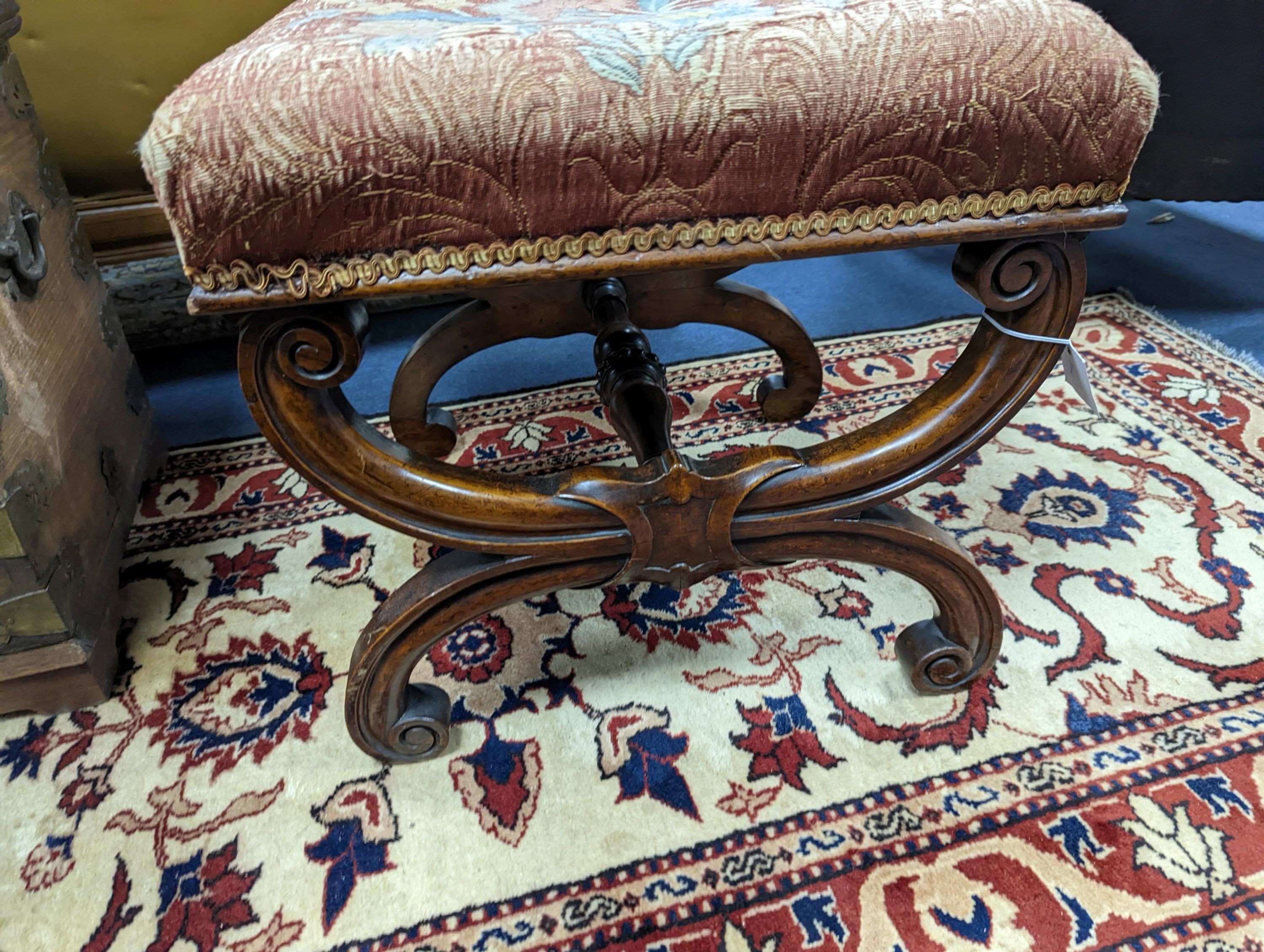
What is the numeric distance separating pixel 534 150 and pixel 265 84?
0.13 meters

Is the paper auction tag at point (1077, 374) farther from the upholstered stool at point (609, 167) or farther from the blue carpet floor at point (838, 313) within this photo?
the blue carpet floor at point (838, 313)

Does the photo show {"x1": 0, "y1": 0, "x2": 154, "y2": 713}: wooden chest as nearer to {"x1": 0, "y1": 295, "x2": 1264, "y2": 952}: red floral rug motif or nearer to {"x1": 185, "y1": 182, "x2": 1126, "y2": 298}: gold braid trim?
{"x1": 0, "y1": 295, "x2": 1264, "y2": 952}: red floral rug motif

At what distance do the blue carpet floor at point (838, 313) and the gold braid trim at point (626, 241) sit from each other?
682 millimetres

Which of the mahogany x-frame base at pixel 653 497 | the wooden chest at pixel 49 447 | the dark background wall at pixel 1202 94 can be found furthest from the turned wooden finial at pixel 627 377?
the dark background wall at pixel 1202 94

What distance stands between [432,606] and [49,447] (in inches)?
16.0

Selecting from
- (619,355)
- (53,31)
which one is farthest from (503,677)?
(53,31)

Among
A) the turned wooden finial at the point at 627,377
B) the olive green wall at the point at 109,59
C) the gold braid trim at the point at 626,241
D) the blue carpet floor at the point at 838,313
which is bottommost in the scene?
the blue carpet floor at the point at 838,313

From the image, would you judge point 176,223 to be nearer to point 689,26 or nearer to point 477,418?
point 689,26

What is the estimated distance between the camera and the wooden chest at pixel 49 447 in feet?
2.02

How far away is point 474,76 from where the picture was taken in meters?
0.37

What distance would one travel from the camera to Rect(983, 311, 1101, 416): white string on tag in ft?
1.53

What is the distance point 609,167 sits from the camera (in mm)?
376

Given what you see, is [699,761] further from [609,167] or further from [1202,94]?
[1202,94]

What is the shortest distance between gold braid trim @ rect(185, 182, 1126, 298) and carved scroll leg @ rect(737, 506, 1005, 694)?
0.20 metres
